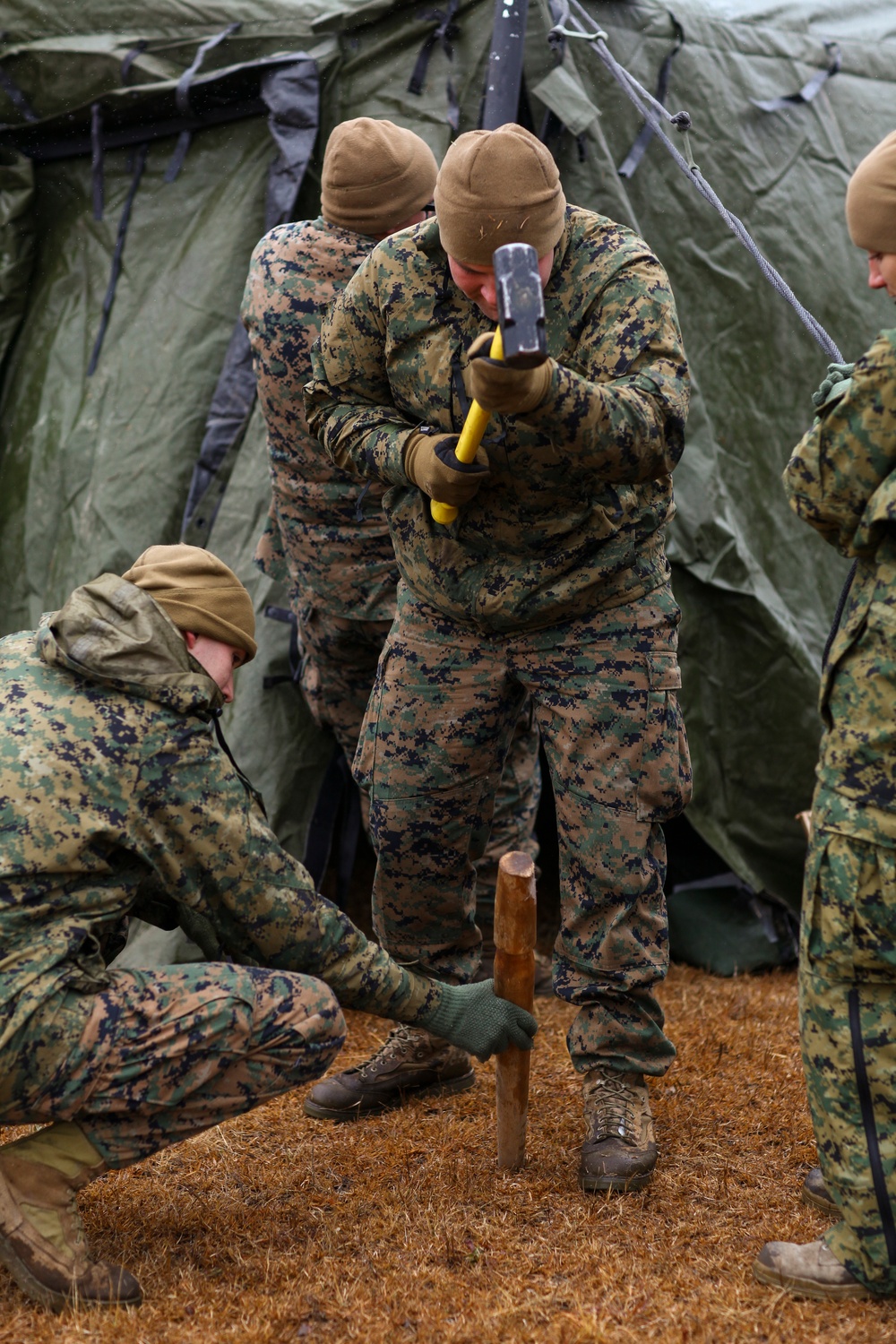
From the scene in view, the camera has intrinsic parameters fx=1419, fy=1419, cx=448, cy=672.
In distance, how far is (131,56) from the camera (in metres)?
4.35

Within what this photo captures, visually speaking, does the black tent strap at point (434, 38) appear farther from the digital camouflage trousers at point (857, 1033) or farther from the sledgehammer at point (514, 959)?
the digital camouflage trousers at point (857, 1033)

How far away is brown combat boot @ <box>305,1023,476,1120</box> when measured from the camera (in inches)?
138

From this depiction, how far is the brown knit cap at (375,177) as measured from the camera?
3588 millimetres

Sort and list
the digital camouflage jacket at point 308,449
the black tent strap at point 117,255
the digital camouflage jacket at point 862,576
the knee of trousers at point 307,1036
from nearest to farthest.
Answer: the digital camouflage jacket at point 862,576 → the knee of trousers at point 307,1036 → the digital camouflage jacket at point 308,449 → the black tent strap at point 117,255

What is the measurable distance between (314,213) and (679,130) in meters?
1.27

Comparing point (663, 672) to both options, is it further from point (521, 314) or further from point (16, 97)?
point (16, 97)

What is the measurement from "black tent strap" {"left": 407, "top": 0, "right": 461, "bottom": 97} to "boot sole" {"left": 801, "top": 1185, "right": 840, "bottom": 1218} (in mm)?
3221

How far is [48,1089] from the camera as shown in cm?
246

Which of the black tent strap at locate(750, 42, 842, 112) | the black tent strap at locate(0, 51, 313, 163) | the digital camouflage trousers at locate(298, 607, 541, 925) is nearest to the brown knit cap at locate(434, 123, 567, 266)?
the digital camouflage trousers at locate(298, 607, 541, 925)

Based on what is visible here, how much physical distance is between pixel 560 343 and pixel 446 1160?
180 centimetres

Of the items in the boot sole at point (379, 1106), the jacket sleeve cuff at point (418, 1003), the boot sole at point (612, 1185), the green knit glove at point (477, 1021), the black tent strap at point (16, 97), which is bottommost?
the boot sole at point (379, 1106)

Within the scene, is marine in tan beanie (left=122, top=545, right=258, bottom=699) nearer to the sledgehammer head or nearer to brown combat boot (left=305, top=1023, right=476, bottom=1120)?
the sledgehammer head

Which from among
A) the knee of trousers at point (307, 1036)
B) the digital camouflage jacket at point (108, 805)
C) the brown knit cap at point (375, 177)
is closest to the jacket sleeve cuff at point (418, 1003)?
the knee of trousers at point (307, 1036)

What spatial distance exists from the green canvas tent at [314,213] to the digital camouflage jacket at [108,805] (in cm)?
168
